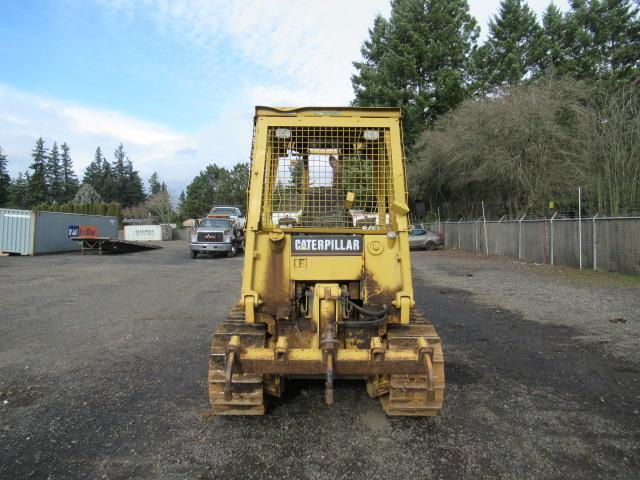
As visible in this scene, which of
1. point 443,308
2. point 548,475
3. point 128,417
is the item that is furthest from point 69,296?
point 548,475

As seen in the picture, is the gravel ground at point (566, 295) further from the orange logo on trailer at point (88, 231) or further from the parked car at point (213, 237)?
the orange logo on trailer at point (88, 231)

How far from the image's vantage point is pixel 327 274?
4.09 meters

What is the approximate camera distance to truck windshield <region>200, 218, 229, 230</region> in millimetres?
24406

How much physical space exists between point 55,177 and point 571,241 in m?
107

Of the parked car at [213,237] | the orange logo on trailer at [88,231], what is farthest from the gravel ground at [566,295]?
the orange logo on trailer at [88,231]

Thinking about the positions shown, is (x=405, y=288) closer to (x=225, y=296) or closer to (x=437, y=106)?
(x=225, y=296)

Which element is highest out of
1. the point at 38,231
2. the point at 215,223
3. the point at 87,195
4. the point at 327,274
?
the point at 87,195

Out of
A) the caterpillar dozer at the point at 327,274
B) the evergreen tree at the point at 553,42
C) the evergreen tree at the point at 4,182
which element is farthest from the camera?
the evergreen tree at the point at 4,182

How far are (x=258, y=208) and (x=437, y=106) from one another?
30464 millimetres

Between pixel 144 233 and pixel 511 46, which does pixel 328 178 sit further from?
pixel 144 233

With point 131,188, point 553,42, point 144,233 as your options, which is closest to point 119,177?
point 131,188

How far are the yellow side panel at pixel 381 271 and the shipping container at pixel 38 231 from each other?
962 inches

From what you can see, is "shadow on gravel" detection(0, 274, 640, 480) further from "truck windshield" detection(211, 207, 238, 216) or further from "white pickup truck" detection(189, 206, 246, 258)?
"truck windshield" detection(211, 207, 238, 216)

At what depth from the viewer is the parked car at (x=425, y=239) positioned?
28.2m
